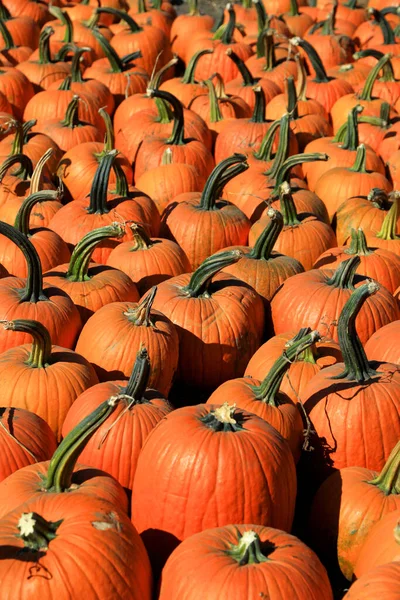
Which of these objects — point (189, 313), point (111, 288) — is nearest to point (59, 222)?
point (111, 288)

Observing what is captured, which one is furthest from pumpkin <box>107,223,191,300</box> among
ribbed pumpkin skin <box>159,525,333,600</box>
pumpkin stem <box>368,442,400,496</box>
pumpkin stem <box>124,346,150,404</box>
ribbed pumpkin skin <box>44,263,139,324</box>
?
ribbed pumpkin skin <box>159,525,333,600</box>

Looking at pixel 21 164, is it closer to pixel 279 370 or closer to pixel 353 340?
pixel 279 370

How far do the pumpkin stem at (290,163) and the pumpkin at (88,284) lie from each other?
5.42ft

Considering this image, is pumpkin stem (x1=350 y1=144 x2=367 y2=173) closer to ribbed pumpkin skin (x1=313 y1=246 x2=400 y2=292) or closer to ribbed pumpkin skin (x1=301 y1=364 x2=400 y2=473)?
ribbed pumpkin skin (x1=313 y1=246 x2=400 y2=292)

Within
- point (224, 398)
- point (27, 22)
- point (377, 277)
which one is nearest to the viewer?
point (224, 398)

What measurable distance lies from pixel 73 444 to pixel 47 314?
5.97 feet

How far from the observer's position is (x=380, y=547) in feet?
10.6

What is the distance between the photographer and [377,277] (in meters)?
5.66

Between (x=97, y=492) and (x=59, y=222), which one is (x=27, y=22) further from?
(x=97, y=492)

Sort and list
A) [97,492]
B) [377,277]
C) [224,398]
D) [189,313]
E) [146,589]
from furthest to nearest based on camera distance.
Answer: [377,277] → [189,313] → [224,398] → [97,492] → [146,589]

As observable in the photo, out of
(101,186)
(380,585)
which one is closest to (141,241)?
(101,186)

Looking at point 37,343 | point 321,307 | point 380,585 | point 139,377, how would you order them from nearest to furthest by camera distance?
point 380,585 < point 139,377 < point 37,343 < point 321,307

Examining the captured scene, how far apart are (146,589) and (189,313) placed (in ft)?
7.41

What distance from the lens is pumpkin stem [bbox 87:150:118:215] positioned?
19.6 feet
